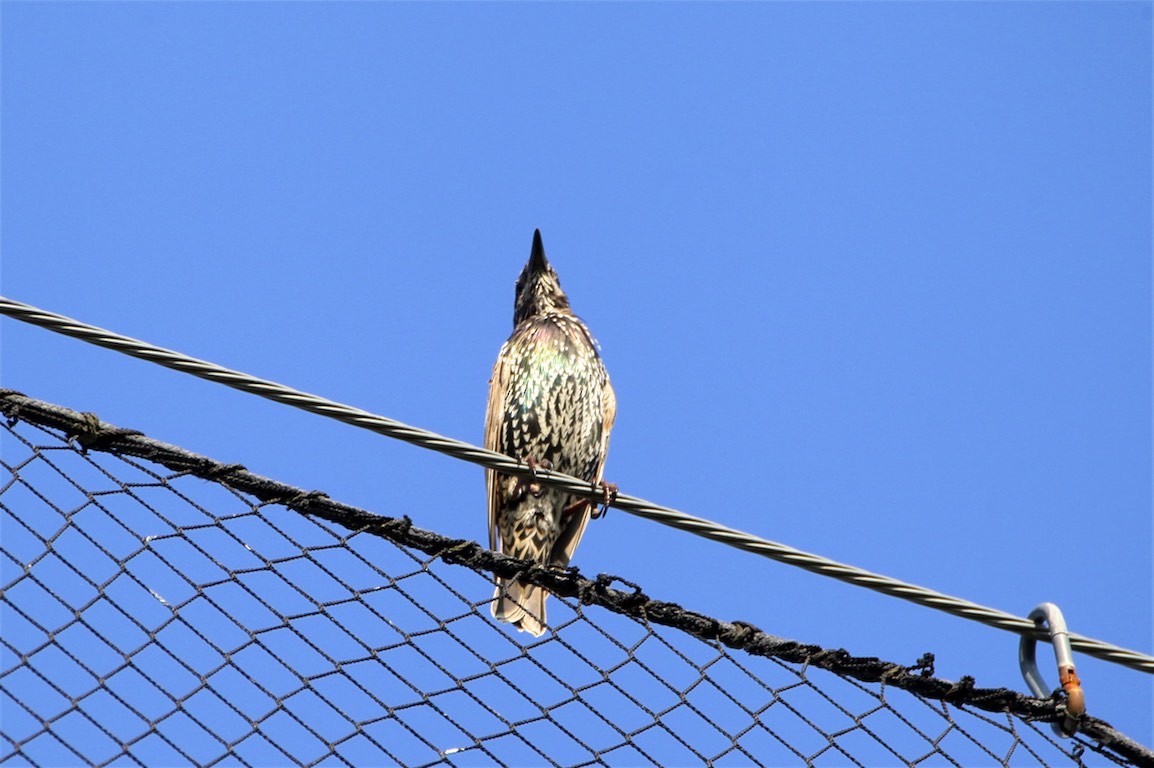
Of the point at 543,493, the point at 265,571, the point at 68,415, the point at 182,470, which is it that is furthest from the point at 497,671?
the point at 543,493

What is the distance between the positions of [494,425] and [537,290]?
1.10 metres

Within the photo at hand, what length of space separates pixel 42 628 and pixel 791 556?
1916mm

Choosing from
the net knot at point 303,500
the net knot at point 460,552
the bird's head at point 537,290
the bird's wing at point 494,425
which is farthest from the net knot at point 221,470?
the bird's head at point 537,290

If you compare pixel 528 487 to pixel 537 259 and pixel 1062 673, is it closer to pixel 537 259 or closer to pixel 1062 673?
pixel 537 259

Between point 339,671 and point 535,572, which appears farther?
point 535,572

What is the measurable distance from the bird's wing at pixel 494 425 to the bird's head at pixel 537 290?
66 cm

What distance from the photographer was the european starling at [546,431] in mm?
6508

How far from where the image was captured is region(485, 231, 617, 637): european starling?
21.4 ft

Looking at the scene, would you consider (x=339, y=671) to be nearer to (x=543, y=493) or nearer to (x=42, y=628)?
(x=42, y=628)

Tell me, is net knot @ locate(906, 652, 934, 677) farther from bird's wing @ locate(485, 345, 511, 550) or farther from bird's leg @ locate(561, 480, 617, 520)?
bird's wing @ locate(485, 345, 511, 550)

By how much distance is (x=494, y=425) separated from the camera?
6688 mm

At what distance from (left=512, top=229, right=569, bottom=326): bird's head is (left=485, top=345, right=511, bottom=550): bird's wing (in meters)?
0.66

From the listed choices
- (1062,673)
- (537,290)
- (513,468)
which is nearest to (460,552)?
(513,468)

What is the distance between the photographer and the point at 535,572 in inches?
151
